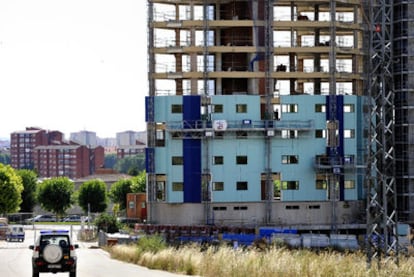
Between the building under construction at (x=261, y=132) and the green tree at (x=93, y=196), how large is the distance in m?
54.1

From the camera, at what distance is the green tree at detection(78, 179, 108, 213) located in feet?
438

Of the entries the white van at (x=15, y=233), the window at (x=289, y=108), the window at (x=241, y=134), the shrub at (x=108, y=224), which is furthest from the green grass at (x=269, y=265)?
the white van at (x=15, y=233)

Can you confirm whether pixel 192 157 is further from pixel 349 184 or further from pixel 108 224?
pixel 349 184

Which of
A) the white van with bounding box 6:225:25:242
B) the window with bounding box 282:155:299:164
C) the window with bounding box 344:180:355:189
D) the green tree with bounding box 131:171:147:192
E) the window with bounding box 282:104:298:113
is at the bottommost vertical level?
the white van with bounding box 6:225:25:242

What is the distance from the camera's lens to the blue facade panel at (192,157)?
78875 mm

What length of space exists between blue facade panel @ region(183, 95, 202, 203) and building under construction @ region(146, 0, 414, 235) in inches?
3.4

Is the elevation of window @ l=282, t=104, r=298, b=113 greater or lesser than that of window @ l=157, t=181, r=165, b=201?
greater

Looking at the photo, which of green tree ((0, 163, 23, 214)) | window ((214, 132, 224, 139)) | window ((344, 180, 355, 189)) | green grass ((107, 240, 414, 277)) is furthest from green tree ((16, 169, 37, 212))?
green grass ((107, 240, 414, 277))

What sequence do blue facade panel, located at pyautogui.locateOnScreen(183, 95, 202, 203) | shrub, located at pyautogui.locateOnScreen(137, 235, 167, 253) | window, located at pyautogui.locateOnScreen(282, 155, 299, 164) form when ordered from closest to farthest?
shrub, located at pyautogui.locateOnScreen(137, 235, 167, 253)
blue facade panel, located at pyautogui.locateOnScreen(183, 95, 202, 203)
window, located at pyautogui.locateOnScreen(282, 155, 299, 164)

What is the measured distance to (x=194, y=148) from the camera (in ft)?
259

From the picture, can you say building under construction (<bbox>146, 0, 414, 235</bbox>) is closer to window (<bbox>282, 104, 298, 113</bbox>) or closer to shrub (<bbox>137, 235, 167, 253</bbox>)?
window (<bbox>282, 104, 298, 113</bbox>)

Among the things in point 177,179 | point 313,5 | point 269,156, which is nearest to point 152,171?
point 177,179

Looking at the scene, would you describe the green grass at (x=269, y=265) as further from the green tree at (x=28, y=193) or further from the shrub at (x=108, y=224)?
the green tree at (x=28, y=193)

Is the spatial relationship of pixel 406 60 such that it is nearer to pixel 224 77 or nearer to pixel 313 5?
pixel 313 5
